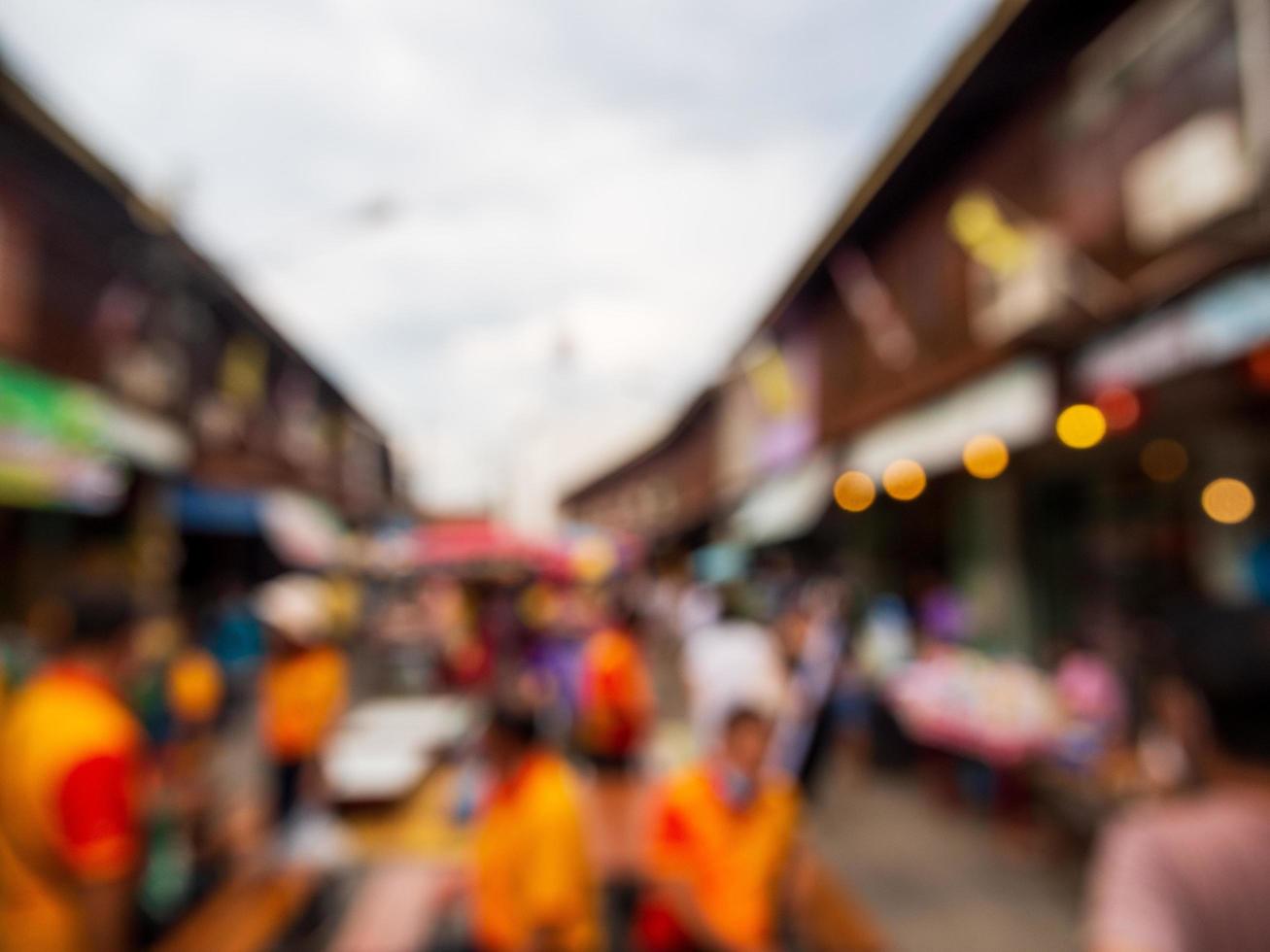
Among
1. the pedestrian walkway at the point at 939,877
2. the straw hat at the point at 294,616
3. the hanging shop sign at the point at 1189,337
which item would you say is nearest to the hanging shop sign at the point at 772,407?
the hanging shop sign at the point at 1189,337

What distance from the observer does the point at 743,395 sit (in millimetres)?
21188

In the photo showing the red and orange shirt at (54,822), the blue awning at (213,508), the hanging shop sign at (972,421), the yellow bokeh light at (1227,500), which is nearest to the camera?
the red and orange shirt at (54,822)

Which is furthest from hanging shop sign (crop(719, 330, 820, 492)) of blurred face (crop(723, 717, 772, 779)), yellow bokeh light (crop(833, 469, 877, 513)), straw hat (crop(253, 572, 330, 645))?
blurred face (crop(723, 717, 772, 779))

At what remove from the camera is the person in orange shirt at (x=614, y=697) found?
6.02m

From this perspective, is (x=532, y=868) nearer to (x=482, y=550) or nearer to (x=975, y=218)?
(x=482, y=550)

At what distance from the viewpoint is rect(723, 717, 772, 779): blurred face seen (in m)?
2.85

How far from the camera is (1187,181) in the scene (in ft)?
20.3

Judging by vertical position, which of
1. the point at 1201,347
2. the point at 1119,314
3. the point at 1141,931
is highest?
the point at 1119,314

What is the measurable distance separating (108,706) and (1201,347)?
230 inches

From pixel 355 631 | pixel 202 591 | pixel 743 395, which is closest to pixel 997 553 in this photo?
pixel 743 395

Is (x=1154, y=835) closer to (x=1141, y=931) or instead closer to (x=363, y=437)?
(x=1141, y=931)

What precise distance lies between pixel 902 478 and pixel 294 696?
7.62 metres

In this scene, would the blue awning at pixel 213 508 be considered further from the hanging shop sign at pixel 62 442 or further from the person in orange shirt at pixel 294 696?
the person in orange shirt at pixel 294 696

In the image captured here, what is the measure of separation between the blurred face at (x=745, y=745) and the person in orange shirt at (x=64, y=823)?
1.92 m
